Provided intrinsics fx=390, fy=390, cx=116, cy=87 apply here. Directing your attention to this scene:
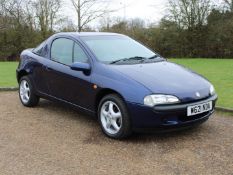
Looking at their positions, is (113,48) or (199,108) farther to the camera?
(113,48)

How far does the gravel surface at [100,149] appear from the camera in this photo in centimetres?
448

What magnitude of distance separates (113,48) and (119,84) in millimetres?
1186

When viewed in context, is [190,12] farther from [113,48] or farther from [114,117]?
[114,117]

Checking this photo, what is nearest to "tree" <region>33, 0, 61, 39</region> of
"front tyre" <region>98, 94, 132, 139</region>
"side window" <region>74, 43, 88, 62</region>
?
"side window" <region>74, 43, 88, 62</region>

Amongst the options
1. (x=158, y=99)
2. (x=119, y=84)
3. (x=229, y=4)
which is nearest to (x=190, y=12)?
(x=229, y=4)

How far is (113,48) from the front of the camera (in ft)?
21.2

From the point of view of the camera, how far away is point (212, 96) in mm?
5777

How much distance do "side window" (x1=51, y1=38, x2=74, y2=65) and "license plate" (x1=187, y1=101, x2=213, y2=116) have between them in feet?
7.20

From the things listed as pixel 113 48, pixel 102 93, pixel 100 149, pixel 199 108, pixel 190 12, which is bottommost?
pixel 100 149

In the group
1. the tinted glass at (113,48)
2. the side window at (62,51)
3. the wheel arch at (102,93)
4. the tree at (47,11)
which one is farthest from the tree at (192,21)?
the wheel arch at (102,93)

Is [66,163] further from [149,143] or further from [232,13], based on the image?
[232,13]

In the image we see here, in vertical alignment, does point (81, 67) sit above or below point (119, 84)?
above

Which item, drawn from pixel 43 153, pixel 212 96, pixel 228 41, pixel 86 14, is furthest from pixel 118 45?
pixel 86 14

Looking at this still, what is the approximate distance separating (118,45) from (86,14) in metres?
24.6
